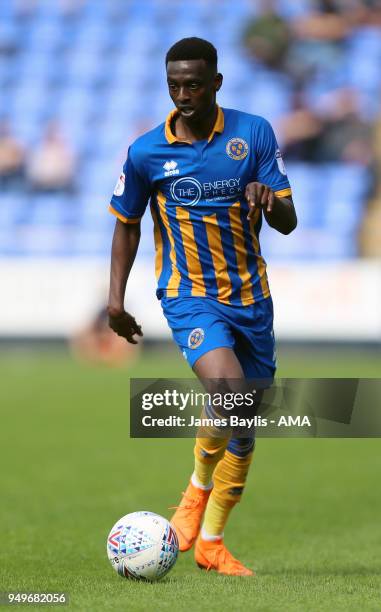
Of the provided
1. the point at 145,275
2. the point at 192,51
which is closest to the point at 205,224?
the point at 192,51

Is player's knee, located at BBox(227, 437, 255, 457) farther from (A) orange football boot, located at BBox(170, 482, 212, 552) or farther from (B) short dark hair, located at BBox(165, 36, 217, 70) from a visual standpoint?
(B) short dark hair, located at BBox(165, 36, 217, 70)

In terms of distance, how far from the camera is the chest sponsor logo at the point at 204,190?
528cm

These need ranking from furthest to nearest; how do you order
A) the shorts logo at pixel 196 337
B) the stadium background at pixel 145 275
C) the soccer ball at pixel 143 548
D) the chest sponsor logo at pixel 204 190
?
the stadium background at pixel 145 275, the chest sponsor logo at pixel 204 190, the shorts logo at pixel 196 337, the soccer ball at pixel 143 548

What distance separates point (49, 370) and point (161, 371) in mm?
2014

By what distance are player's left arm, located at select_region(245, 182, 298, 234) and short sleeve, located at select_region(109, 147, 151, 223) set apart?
0.71m

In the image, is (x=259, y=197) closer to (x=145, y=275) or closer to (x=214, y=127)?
(x=214, y=127)

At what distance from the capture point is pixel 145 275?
61.3ft

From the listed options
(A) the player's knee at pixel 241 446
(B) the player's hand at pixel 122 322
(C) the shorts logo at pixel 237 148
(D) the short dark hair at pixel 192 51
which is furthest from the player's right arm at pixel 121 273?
(D) the short dark hair at pixel 192 51

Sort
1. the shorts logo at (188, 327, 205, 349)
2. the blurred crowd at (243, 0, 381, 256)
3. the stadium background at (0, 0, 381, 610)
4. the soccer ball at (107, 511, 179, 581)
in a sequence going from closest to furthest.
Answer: the soccer ball at (107, 511, 179, 581) < the shorts logo at (188, 327, 205, 349) < the stadium background at (0, 0, 381, 610) < the blurred crowd at (243, 0, 381, 256)

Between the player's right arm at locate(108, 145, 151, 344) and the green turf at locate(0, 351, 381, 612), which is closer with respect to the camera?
the green turf at locate(0, 351, 381, 612)

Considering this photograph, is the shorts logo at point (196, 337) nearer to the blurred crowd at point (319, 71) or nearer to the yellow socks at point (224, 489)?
the yellow socks at point (224, 489)

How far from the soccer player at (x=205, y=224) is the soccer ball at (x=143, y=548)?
48 cm

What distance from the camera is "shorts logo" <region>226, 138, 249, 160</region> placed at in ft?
17.3

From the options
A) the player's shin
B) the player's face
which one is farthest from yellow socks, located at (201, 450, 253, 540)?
the player's face
